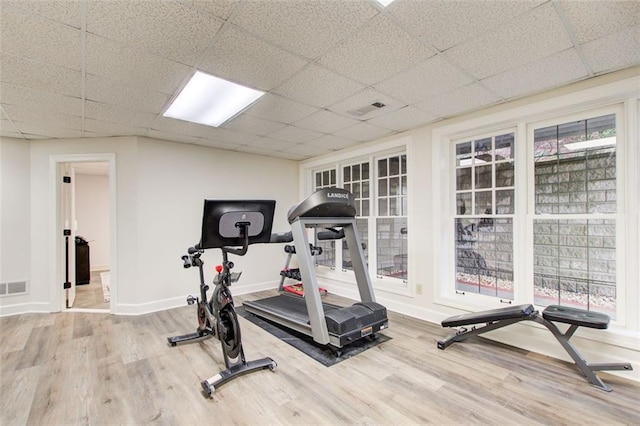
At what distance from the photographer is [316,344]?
3029 millimetres

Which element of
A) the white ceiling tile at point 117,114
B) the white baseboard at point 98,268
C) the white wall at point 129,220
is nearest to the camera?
the white ceiling tile at point 117,114

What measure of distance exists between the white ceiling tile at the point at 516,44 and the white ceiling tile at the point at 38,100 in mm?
3396

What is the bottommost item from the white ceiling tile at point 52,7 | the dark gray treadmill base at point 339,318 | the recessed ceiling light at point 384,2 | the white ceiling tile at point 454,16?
the dark gray treadmill base at point 339,318

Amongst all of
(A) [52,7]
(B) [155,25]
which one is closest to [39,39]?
(A) [52,7]

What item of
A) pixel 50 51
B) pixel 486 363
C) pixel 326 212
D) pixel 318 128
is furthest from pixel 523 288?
pixel 50 51

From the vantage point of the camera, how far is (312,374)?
2453 millimetres

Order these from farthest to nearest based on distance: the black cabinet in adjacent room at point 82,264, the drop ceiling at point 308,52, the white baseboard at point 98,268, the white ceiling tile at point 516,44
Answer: the white baseboard at point 98,268 < the black cabinet in adjacent room at point 82,264 < the white ceiling tile at point 516,44 < the drop ceiling at point 308,52

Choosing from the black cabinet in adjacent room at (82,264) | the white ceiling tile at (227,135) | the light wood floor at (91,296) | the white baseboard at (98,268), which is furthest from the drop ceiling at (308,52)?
the white baseboard at (98,268)

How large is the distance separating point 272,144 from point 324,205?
1.99 metres

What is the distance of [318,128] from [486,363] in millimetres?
3086

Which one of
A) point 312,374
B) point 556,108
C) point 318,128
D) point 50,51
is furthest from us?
point 318,128

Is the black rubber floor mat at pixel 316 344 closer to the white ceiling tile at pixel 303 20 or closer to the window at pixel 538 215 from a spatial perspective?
the window at pixel 538 215

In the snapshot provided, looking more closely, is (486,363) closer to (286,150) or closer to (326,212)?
(326,212)

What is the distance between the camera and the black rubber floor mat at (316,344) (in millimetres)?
2730
